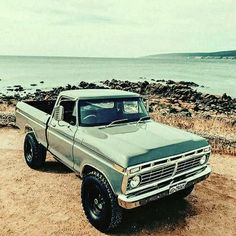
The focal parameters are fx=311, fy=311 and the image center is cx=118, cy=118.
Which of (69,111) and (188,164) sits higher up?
(69,111)

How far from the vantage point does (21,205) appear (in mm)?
6105

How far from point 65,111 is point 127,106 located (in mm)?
1309

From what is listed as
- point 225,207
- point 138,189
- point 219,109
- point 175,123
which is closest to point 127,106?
point 138,189

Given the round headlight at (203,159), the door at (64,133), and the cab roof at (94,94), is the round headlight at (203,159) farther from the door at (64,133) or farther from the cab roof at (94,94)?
the door at (64,133)

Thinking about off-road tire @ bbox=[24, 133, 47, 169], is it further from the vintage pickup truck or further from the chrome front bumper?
the chrome front bumper

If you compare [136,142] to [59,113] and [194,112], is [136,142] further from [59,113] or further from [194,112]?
[194,112]

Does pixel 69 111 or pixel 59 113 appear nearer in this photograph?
pixel 59 113

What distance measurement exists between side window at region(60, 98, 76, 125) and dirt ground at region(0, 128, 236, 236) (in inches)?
64.8

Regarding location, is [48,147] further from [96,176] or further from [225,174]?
[225,174]

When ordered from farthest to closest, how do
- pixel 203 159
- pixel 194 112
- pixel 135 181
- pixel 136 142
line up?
pixel 194 112 < pixel 203 159 < pixel 136 142 < pixel 135 181

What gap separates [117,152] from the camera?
15.7 feet

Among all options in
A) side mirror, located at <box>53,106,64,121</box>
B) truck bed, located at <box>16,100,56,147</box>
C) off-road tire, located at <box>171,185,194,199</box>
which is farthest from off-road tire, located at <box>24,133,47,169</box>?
off-road tire, located at <box>171,185,194,199</box>

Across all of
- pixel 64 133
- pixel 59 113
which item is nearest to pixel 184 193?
pixel 64 133

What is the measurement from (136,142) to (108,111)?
1323 mm
